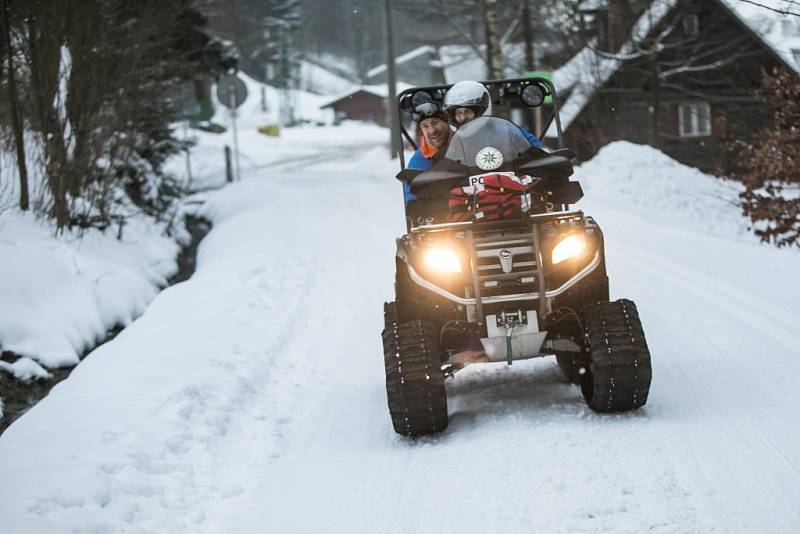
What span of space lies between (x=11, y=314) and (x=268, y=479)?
5225mm

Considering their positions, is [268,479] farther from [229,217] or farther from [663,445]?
[229,217]

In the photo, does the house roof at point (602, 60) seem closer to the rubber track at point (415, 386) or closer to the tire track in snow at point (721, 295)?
the tire track in snow at point (721, 295)

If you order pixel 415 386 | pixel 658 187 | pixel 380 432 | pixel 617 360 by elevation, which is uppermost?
pixel 617 360

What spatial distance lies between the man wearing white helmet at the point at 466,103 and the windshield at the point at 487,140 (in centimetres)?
34

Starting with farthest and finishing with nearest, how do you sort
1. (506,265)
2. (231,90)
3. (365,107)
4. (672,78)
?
(365,107), (672,78), (231,90), (506,265)

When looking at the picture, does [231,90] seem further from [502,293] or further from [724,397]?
[724,397]

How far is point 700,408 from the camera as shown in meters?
6.30

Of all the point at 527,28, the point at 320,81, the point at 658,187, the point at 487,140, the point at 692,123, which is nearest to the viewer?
the point at 487,140

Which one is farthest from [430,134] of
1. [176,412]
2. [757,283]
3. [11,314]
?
[11,314]

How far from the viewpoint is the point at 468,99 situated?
7297 millimetres

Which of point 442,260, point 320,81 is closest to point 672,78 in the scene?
point 442,260

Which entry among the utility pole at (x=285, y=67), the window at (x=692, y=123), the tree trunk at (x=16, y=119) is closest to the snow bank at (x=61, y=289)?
the tree trunk at (x=16, y=119)

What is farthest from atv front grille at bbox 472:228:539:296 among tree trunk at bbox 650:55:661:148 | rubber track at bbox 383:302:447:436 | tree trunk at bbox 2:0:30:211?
tree trunk at bbox 650:55:661:148

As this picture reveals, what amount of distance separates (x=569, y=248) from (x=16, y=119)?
911 centimetres
